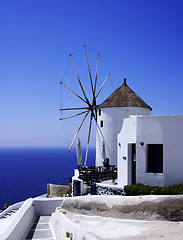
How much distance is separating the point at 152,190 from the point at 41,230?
5.26m

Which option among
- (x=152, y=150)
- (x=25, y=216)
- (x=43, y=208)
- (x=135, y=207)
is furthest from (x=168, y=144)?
(x=25, y=216)

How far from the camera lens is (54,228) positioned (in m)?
8.65

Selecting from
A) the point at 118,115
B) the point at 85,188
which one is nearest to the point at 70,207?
the point at 85,188

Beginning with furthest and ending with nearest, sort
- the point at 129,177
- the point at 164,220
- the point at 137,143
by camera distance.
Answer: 1. the point at 129,177
2. the point at 137,143
3. the point at 164,220

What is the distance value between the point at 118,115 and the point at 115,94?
2.04 meters

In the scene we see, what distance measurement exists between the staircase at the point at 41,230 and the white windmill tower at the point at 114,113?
12.7 meters

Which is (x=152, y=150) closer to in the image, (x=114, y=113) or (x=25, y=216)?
(x=25, y=216)

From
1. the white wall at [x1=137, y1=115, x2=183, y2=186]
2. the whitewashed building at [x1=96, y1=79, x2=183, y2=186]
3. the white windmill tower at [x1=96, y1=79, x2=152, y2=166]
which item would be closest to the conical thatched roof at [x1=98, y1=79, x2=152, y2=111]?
the white windmill tower at [x1=96, y1=79, x2=152, y2=166]

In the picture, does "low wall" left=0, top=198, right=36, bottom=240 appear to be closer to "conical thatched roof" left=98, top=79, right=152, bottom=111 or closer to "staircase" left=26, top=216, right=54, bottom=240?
"staircase" left=26, top=216, right=54, bottom=240

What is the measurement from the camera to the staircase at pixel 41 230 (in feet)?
27.9

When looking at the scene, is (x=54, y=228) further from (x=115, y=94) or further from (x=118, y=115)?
(x=115, y=94)

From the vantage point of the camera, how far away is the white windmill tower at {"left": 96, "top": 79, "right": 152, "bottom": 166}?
73.4 feet

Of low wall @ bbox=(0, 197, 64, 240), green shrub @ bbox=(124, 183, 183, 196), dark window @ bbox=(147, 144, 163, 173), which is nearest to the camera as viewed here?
low wall @ bbox=(0, 197, 64, 240)

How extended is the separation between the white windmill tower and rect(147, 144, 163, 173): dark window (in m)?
8.47
